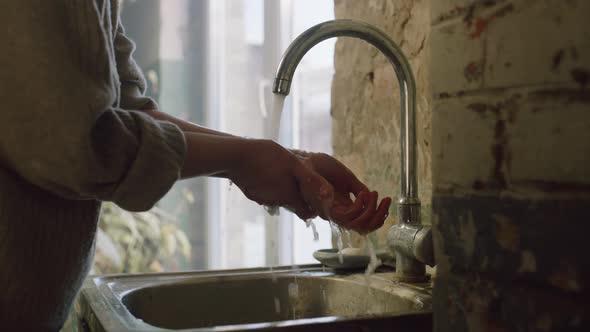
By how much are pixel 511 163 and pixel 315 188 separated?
37 centimetres

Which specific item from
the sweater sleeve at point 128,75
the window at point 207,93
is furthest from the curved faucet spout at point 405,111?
the window at point 207,93

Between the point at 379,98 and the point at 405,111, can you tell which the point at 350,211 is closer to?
the point at 405,111

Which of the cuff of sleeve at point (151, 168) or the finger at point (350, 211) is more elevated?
the cuff of sleeve at point (151, 168)

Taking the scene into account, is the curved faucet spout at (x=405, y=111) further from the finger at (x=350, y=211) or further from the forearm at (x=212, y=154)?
the forearm at (x=212, y=154)

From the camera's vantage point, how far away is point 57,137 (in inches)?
27.5

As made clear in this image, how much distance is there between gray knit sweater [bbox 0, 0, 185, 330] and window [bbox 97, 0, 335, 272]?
2428 mm

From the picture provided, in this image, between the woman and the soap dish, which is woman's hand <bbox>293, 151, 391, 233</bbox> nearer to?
the woman

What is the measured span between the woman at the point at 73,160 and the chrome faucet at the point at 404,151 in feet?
0.62

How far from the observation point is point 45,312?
0.88 meters

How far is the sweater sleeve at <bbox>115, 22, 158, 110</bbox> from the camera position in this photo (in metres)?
→ 1.10

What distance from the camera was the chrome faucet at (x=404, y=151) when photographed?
1.06 metres

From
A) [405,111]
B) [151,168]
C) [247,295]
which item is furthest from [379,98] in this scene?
[151,168]

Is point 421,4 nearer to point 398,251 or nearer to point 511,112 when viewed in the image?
point 398,251

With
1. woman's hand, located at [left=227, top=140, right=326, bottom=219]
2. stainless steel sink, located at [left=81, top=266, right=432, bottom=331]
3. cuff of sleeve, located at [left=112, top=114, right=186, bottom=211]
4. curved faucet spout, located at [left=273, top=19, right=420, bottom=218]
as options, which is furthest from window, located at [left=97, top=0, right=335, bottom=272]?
cuff of sleeve, located at [left=112, top=114, right=186, bottom=211]
